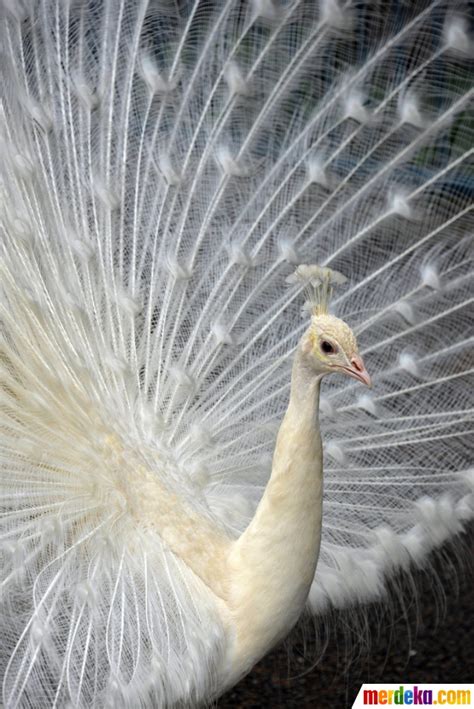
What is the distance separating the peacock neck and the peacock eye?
0.11m

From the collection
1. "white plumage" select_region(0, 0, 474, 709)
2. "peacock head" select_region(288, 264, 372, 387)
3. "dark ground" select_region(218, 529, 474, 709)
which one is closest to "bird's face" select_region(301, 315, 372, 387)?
"peacock head" select_region(288, 264, 372, 387)

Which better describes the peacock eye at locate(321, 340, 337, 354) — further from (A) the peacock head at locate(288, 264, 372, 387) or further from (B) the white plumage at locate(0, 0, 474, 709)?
(B) the white plumage at locate(0, 0, 474, 709)

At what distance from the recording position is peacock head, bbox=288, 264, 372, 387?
1.76 m

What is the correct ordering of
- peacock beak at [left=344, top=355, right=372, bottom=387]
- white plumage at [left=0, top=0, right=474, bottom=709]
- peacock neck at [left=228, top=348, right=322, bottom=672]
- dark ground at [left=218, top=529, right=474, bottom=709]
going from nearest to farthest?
peacock beak at [left=344, top=355, right=372, bottom=387] < peacock neck at [left=228, top=348, right=322, bottom=672] < white plumage at [left=0, top=0, right=474, bottom=709] < dark ground at [left=218, top=529, right=474, bottom=709]

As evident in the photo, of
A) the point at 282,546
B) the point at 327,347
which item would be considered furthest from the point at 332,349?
the point at 282,546

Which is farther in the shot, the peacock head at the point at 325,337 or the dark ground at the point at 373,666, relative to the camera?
the dark ground at the point at 373,666

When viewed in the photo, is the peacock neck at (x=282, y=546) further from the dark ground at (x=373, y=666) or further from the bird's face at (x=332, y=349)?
the dark ground at (x=373, y=666)

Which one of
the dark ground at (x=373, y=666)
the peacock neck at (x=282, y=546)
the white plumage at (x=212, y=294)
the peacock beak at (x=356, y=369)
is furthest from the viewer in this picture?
the dark ground at (x=373, y=666)

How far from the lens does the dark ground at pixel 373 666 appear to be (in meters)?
2.87

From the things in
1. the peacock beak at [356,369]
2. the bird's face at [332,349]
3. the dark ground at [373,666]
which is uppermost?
the bird's face at [332,349]

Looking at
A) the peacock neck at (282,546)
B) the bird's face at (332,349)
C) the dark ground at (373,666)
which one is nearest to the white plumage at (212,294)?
the peacock neck at (282,546)

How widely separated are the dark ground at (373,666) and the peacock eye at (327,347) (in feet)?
3.67

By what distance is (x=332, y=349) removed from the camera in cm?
177

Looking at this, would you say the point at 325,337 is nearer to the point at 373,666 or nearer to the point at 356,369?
the point at 356,369
